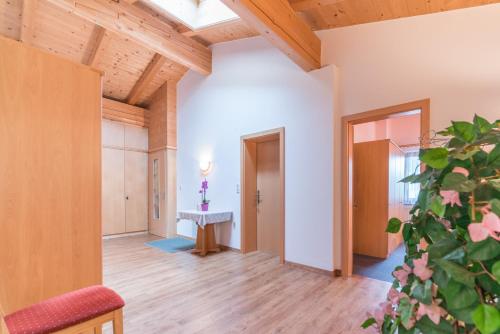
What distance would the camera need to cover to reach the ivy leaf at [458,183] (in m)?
0.55

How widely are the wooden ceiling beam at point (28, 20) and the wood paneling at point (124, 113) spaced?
180cm

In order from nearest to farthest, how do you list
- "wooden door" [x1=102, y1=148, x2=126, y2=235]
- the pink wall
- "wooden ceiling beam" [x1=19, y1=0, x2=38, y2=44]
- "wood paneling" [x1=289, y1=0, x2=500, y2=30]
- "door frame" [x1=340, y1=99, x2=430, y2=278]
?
"wood paneling" [x1=289, y1=0, x2=500, y2=30] → "door frame" [x1=340, y1=99, x2=430, y2=278] → "wooden ceiling beam" [x1=19, y1=0, x2=38, y2=44] → "wooden door" [x1=102, y1=148, x2=126, y2=235] → the pink wall

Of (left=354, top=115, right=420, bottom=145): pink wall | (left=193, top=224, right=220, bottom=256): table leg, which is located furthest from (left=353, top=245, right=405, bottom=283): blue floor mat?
(left=354, top=115, right=420, bottom=145): pink wall

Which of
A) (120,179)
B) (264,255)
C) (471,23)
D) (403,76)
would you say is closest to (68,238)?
(264,255)

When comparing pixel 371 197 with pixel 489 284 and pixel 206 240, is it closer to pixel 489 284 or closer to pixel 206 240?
pixel 206 240

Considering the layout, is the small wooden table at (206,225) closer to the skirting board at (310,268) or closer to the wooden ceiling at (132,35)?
the skirting board at (310,268)

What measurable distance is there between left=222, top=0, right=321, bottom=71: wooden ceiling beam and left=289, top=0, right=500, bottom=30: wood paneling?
0.51 ft

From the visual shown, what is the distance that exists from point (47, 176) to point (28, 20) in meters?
3.53

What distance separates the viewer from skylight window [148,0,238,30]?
13.1 feet

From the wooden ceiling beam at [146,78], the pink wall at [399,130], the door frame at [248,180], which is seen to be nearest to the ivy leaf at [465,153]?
the door frame at [248,180]

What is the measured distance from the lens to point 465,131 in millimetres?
653

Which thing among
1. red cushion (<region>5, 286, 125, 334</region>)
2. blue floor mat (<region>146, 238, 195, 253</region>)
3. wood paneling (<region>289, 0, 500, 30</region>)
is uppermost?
wood paneling (<region>289, 0, 500, 30</region>)

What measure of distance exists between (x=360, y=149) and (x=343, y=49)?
1827mm

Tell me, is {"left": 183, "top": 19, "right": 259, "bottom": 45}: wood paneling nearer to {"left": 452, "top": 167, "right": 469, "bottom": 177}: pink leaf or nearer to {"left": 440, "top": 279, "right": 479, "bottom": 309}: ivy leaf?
{"left": 452, "top": 167, "right": 469, "bottom": 177}: pink leaf
